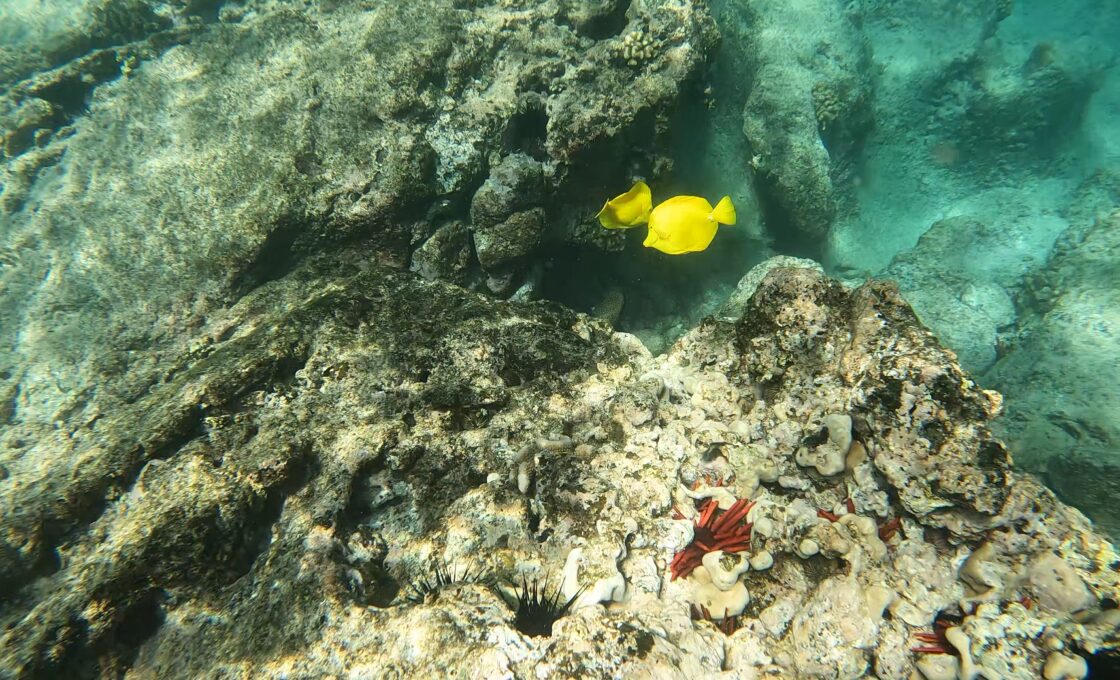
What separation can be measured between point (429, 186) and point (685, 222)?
236 centimetres

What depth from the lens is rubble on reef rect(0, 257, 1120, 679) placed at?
1.94 metres

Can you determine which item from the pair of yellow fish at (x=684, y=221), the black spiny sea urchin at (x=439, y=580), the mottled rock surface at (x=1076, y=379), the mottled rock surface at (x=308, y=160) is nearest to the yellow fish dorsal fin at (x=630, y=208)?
the pair of yellow fish at (x=684, y=221)

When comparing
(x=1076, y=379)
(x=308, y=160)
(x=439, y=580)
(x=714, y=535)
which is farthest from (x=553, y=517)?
(x=1076, y=379)

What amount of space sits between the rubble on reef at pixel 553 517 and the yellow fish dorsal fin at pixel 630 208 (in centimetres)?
121

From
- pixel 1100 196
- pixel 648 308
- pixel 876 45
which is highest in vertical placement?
pixel 876 45

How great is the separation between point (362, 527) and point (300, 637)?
1.79ft

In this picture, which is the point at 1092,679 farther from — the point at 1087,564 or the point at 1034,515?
the point at 1034,515

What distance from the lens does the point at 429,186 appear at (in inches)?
173

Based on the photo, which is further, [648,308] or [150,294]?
[648,308]

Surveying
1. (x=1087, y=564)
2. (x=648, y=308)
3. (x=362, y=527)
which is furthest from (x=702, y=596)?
(x=648, y=308)

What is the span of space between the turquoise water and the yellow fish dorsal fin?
95 centimetres

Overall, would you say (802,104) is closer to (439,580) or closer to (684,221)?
(684,221)

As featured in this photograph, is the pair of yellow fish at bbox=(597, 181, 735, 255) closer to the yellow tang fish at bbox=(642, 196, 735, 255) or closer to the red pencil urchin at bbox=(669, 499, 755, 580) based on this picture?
the yellow tang fish at bbox=(642, 196, 735, 255)

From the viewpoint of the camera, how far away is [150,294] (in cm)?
449
